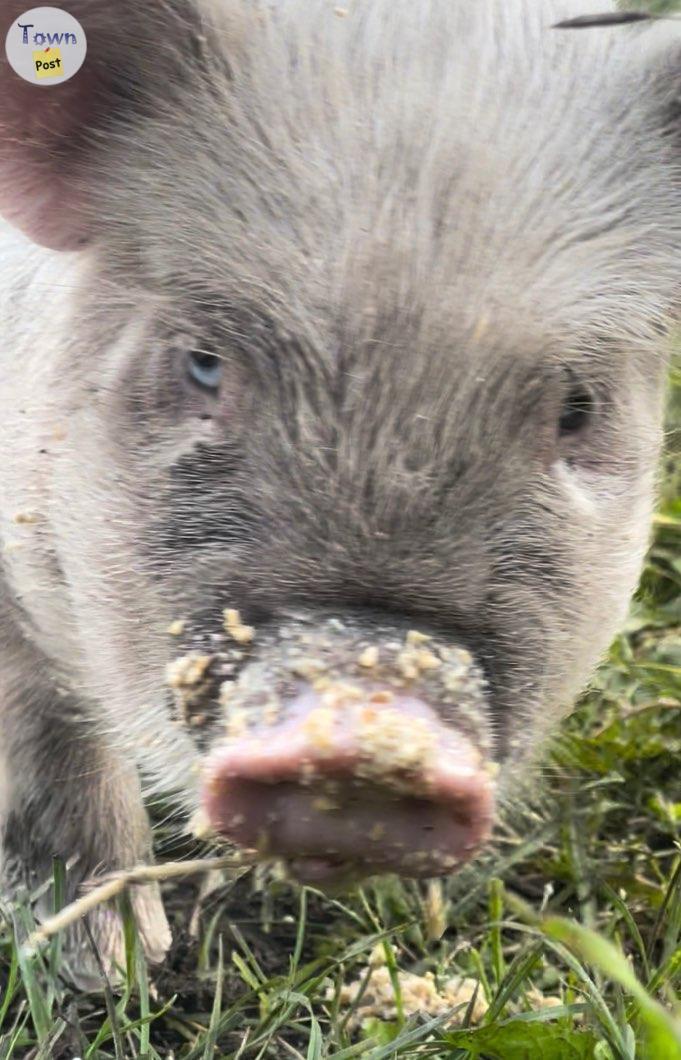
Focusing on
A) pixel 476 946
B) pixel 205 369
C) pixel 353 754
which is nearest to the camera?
pixel 353 754

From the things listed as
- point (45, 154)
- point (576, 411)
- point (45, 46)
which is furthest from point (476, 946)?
point (45, 46)

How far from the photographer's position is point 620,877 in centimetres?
279

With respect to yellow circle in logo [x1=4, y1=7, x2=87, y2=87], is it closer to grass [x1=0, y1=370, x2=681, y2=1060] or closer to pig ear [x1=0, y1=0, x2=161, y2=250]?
pig ear [x1=0, y1=0, x2=161, y2=250]

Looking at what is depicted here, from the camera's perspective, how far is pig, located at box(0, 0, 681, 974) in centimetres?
167

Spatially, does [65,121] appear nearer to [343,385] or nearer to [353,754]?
[343,385]

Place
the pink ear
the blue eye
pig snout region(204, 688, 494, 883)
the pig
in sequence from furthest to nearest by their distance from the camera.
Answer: the pink ear → the blue eye → the pig → pig snout region(204, 688, 494, 883)

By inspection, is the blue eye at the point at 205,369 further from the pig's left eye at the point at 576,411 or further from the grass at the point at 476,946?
the grass at the point at 476,946

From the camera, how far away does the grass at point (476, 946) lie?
2096mm

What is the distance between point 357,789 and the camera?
1.59 metres

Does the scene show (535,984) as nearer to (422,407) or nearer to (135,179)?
(422,407)

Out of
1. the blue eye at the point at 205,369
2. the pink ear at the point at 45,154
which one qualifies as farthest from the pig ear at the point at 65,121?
the blue eye at the point at 205,369

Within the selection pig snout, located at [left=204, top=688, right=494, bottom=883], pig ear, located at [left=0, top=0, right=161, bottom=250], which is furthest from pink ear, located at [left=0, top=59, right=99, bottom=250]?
pig snout, located at [left=204, top=688, right=494, bottom=883]

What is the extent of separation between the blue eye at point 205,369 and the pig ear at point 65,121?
278mm

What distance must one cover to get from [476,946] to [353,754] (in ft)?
4.19
